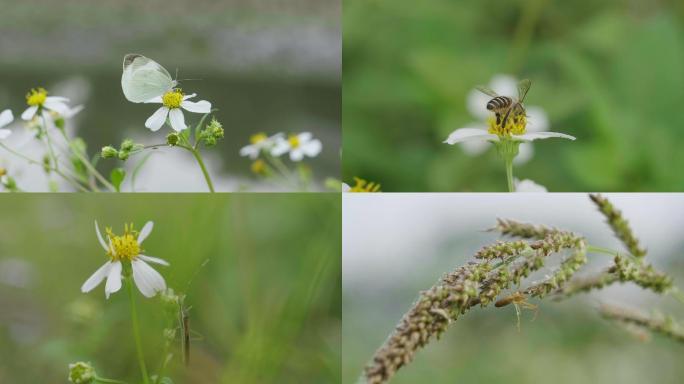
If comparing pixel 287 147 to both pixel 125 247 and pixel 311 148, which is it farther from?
pixel 125 247

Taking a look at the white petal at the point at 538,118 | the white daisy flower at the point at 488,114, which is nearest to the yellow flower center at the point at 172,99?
the white daisy flower at the point at 488,114

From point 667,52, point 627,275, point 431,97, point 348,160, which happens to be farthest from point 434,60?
point 627,275

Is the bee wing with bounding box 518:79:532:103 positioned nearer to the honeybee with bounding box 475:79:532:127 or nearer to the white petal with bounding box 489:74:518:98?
the honeybee with bounding box 475:79:532:127

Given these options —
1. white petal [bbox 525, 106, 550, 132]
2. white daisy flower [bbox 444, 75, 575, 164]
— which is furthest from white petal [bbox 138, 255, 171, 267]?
white petal [bbox 525, 106, 550, 132]

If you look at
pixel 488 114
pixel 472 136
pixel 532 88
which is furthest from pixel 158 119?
pixel 532 88

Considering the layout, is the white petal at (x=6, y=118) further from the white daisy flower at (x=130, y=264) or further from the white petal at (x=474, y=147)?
the white petal at (x=474, y=147)

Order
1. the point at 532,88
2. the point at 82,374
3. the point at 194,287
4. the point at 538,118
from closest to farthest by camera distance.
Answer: the point at 82,374 → the point at 194,287 → the point at 538,118 → the point at 532,88
